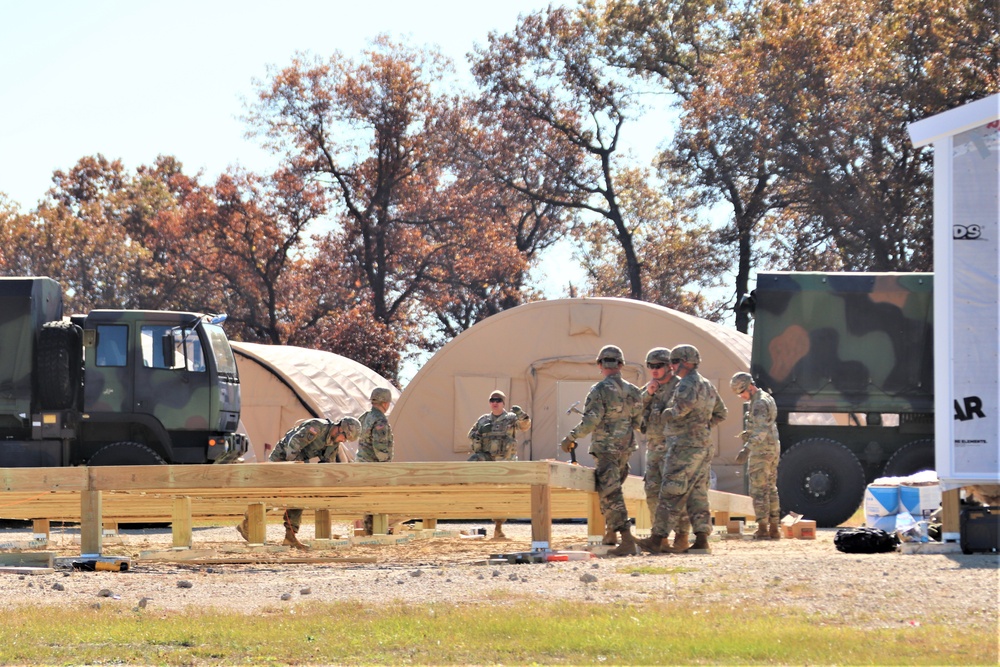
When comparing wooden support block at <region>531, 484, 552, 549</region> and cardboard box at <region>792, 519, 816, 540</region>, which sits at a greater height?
wooden support block at <region>531, 484, 552, 549</region>

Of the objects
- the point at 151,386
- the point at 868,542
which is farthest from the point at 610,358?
the point at 151,386

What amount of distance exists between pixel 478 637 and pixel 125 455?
39.8ft

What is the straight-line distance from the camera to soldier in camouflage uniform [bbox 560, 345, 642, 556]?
11789mm

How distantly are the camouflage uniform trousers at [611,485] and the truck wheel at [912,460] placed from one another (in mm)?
6408

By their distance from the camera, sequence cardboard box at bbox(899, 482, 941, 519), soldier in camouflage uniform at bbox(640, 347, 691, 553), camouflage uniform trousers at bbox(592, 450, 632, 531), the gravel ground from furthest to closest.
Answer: cardboard box at bbox(899, 482, 941, 519), soldier in camouflage uniform at bbox(640, 347, 691, 553), camouflage uniform trousers at bbox(592, 450, 632, 531), the gravel ground

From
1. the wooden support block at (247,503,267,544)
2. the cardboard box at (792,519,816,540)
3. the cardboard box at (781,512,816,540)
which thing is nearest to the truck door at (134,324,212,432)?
the wooden support block at (247,503,267,544)

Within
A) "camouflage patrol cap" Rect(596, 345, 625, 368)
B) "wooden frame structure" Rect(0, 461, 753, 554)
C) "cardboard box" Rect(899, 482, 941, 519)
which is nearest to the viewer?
"wooden frame structure" Rect(0, 461, 753, 554)

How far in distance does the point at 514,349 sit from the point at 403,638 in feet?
48.5

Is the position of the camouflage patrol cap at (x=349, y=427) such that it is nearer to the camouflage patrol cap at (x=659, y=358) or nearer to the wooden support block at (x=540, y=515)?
the camouflage patrol cap at (x=659, y=358)

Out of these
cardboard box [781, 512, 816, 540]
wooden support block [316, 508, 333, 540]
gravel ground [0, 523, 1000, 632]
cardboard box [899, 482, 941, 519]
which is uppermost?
cardboard box [899, 482, 941, 519]

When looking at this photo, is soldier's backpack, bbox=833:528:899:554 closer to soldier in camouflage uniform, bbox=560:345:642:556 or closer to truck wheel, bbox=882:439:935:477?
soldier in camouflage uniform, bbox=560:345:642:556

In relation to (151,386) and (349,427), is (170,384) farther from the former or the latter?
(349,427)

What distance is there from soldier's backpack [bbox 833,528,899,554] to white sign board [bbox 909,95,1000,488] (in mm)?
1082

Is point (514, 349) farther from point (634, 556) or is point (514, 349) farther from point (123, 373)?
point (634, 556)
